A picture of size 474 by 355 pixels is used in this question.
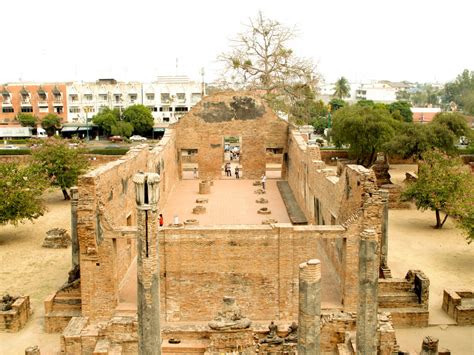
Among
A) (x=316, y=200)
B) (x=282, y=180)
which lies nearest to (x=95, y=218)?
(x=316, y=200)

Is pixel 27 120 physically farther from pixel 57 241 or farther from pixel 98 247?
pixel 98 247

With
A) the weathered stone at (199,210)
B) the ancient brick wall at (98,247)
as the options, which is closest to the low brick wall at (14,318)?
the ancient brick wall at (98,247)

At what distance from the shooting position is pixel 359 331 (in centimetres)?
1088

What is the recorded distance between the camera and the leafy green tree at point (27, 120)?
6788 centimetres

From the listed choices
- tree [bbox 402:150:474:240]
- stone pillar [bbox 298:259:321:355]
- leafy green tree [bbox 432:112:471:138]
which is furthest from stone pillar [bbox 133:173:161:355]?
leafy green tree [bbox 432:112:471:138]

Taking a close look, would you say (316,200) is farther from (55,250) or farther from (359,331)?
(55,250)

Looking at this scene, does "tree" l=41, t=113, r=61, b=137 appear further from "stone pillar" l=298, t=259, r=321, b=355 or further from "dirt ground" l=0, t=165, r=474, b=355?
"stone pillar" l=298, t=259, r=321, b=355

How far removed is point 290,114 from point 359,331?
29.8 metres

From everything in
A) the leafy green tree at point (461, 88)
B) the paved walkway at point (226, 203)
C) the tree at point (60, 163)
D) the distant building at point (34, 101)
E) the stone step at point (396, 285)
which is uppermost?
the leafy green tree at point (461, 88)

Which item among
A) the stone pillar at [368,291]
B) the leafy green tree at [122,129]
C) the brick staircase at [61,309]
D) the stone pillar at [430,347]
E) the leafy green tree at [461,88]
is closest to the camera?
the stone pillar at [368,291]

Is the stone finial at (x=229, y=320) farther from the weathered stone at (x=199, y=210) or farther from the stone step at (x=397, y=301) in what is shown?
the weathered stone at (x=199, y=210)

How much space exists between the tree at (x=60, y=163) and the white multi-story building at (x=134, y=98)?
1613 inches

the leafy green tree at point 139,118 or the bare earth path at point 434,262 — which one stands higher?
the leafy green tree at point 139,118

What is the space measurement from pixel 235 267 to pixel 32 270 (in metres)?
11.0
